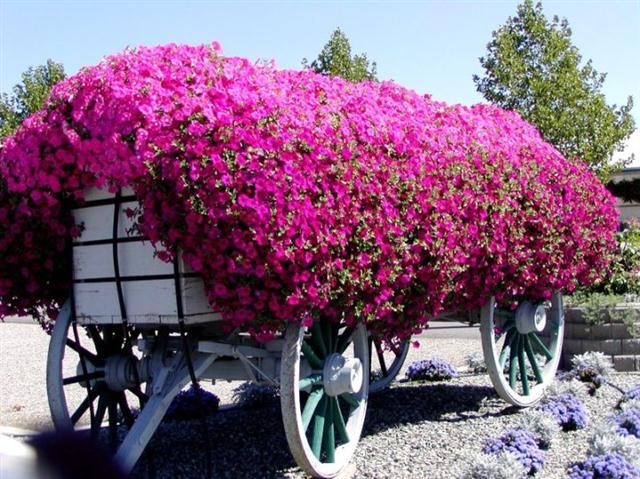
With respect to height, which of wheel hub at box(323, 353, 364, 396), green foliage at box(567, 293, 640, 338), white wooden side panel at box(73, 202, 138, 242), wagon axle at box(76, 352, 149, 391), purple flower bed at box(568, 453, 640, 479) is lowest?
purple flower bed at box(568, 453, 640, 479)

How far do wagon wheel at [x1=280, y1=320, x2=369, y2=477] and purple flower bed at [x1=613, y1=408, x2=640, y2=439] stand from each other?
163 centimetres

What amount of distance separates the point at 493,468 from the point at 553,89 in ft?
41.0

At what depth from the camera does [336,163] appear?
3.85 meters

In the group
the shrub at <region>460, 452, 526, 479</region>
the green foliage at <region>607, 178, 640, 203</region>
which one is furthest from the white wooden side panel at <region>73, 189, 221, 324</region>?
the green foliage at <region>607, 178, 640, 203</region>

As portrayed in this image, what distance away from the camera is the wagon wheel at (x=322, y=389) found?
3857 millimetres

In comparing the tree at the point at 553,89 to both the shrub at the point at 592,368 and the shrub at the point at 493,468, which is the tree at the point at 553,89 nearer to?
the shrub at the point at 592,368

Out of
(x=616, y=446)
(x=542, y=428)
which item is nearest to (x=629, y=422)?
(x=542, y=428)

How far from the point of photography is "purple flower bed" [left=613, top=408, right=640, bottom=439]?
498cm

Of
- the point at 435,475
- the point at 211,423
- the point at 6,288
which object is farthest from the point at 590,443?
the point at 6,288

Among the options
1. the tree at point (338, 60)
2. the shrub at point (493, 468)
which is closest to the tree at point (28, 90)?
the tree at point (338, 60)

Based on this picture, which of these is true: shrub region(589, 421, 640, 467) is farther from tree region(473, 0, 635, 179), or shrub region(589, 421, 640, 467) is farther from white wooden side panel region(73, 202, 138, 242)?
tree region(473, 0, 635, 179)

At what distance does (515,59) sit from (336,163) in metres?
12.9

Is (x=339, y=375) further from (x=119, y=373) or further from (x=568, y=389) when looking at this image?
(x=568, y=389)

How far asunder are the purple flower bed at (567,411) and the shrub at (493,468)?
1.29 meters
